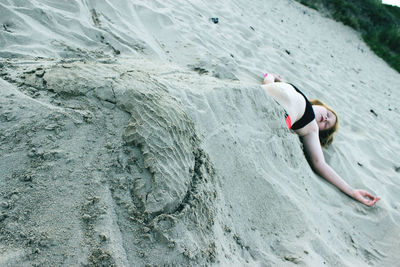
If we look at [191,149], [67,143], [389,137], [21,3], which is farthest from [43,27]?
[389,137]

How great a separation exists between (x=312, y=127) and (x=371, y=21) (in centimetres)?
1065

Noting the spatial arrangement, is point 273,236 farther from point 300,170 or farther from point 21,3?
point 21,3

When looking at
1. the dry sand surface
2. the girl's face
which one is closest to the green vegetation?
the girl's face

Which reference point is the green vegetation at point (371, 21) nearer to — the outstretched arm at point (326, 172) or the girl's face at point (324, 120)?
the girl's face at point (324, 120)

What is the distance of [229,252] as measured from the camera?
1245mm

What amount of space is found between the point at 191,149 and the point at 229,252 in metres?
0.53

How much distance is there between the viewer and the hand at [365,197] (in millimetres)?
2307

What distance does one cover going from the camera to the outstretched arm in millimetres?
2342

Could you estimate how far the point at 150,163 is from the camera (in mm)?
1162

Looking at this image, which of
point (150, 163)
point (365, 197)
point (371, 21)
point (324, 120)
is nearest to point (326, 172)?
point (365, 197)

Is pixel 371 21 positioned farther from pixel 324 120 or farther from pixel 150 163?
pixel 150 163

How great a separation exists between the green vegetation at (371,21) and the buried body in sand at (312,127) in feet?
25.1

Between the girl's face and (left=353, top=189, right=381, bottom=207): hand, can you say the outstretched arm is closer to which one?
(left=353, top=189, right=381, bottom=207): hand

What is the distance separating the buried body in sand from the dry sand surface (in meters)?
0.12
